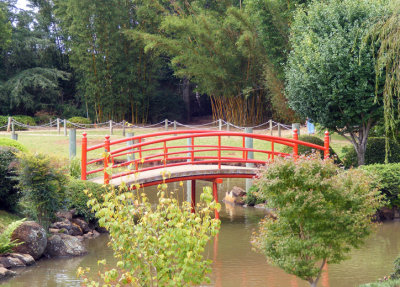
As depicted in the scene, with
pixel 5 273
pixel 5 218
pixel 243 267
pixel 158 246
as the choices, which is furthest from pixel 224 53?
pixel 158 246

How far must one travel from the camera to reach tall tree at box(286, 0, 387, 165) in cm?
1525

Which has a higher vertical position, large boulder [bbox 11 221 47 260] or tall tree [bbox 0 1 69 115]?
tall tree [bbox 0 1 69 115]

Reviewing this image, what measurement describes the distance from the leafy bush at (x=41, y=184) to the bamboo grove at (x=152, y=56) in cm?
1437

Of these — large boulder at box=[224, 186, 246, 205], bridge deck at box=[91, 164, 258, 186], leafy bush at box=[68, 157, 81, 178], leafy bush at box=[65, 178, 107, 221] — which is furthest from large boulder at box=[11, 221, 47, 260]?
large boulder at box=[224, 186, 246, 205]

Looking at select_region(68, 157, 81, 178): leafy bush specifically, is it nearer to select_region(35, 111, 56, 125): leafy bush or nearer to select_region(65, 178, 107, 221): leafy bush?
select_region(65, 178, 107, 221): leafy bush

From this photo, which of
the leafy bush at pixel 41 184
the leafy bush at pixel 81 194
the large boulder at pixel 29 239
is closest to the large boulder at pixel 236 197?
the leafy bush at pixel 81 194

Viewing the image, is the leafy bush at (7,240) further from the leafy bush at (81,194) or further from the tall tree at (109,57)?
the tall tree at (109,57)

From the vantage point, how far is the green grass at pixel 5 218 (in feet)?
35.5

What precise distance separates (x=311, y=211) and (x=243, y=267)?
276 centimetres

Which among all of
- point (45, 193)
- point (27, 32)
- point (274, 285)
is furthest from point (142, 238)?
point (27, 32)

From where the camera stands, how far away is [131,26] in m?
32.1

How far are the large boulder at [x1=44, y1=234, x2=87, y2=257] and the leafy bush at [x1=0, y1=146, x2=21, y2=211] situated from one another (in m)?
1.31

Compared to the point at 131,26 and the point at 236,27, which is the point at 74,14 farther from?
the point at 236,27

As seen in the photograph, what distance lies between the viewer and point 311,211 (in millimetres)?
7672
